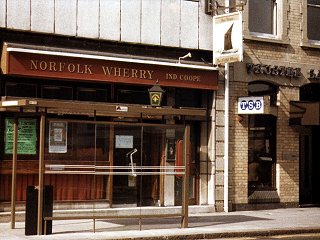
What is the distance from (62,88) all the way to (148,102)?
7.96ft

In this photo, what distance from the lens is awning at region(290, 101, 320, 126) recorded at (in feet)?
62.6

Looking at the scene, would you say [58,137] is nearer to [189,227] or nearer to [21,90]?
[21,90]

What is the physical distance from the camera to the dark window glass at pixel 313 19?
66.8 feet

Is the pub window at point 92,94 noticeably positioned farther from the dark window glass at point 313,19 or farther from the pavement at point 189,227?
the dark window glass at point 313,19

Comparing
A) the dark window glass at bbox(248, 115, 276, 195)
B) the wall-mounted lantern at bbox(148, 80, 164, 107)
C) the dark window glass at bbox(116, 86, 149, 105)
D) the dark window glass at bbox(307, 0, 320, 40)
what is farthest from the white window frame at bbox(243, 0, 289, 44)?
the wall-mounted lantern at bbox(148, 80, 164, 107)

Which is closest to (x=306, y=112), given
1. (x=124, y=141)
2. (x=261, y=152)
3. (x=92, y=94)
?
(x=261, y=152)

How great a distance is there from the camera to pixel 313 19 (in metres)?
20.5

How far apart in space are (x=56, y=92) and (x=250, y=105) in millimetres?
5277

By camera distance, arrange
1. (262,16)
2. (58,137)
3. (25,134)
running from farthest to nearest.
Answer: (262,16) → (25,134) → (58,137)

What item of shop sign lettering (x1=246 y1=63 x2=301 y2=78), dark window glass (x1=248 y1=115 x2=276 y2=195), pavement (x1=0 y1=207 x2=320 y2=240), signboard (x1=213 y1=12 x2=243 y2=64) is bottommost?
pavement (x1=0 y1=207 x2=320 y2=240)

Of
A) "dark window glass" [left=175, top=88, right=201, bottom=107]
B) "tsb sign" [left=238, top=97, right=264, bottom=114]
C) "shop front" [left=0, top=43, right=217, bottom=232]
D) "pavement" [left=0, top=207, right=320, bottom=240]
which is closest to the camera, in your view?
"pavement" [left=0, top=207, right=320, bottom=240]

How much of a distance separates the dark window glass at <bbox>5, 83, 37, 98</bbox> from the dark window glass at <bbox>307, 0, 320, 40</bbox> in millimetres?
9030

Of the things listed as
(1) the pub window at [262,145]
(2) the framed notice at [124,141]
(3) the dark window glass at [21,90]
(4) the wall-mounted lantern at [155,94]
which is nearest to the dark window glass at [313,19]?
(1) the pub window at [262,145]

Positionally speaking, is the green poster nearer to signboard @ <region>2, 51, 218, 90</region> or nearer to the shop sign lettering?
signboard @ <region>2, 51, 218, 90</region>
